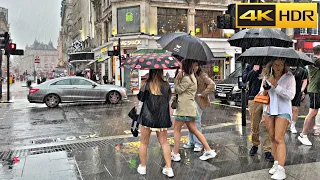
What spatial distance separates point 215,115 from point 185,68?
6801 mm

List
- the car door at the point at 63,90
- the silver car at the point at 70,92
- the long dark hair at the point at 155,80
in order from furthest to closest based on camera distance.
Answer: the car door at the point at 63,90, the silver car at the point at 70,92, the long dark hair at the point at 155,80

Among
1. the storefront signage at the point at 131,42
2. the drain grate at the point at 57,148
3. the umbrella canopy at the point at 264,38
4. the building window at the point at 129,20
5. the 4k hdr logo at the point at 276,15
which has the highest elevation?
the building window at the point at 129,20

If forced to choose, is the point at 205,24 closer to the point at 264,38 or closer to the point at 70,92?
the point at 70,92

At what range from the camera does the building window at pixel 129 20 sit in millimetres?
28641

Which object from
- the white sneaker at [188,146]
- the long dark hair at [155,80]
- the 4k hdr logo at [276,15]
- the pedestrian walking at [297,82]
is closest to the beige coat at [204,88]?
the white sneaker at [188,146]

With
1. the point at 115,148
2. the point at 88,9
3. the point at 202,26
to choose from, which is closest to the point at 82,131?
the point at 115,148

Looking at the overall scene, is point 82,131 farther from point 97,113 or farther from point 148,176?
point 148,176

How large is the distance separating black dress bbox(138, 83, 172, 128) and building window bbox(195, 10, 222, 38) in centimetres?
2784

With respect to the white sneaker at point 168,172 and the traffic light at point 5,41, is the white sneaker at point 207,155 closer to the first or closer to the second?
the white sneaker at point 168,172

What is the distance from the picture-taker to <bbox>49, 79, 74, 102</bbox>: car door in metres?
15.2

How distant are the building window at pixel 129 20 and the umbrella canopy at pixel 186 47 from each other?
79.1 ft

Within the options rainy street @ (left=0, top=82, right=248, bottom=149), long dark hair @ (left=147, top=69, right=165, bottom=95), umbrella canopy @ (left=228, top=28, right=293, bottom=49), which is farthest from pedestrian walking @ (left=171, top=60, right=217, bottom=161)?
rainy street @ (left=0, top=82, right=248, bottom=149)

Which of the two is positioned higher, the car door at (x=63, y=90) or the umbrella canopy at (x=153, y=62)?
the umbrella canopy at (x=153, y=62)

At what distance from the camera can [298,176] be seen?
4.55m
